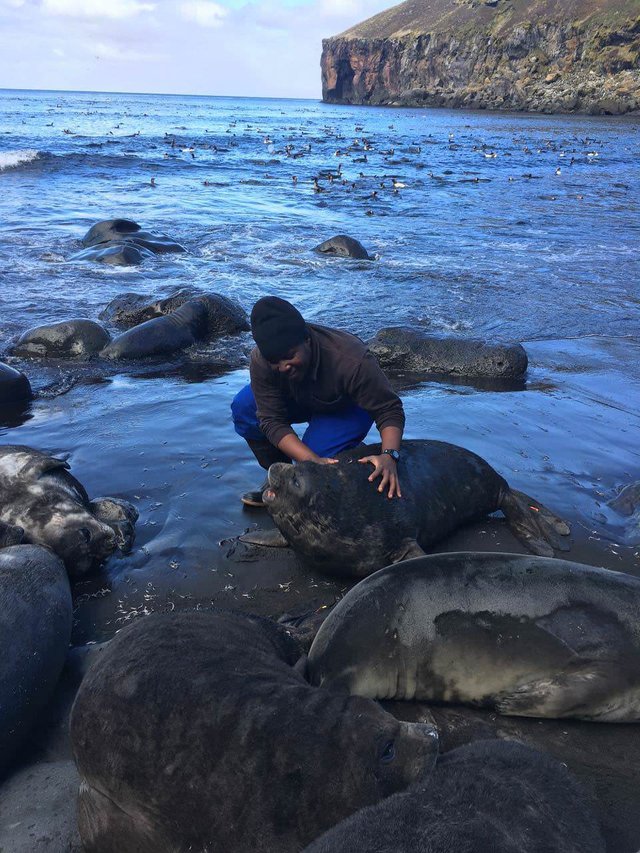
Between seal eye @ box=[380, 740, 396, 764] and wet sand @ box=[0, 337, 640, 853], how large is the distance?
77 cm

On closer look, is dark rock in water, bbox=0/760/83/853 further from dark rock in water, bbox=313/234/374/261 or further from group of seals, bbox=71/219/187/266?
dark rock in water, bbox=313/234/374/261

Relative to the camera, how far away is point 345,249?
13961 millimetres

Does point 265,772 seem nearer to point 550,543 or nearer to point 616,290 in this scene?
point 550,543

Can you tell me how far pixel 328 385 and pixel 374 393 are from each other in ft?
1.02

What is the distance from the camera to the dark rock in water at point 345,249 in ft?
45.6

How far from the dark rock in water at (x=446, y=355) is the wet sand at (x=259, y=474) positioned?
311 mm

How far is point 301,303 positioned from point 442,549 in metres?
6.60

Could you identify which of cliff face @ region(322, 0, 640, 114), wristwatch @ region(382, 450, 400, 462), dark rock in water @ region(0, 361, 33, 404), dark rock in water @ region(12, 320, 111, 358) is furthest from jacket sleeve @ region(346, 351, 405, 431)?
cliff face @ region(322, 0, 640, 114)

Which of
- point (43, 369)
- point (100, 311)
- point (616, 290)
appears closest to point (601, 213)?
point (616, 290)

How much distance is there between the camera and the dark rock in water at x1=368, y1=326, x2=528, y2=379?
313 inches

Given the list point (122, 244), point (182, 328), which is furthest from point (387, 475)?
point (122, 244)

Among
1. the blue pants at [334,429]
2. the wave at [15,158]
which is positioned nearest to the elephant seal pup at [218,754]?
the blue pants at [334,429]

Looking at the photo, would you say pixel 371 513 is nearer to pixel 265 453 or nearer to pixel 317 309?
pixel 265 453

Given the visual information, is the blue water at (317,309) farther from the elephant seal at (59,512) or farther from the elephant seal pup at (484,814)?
the elephant seal pup at (484,814)
